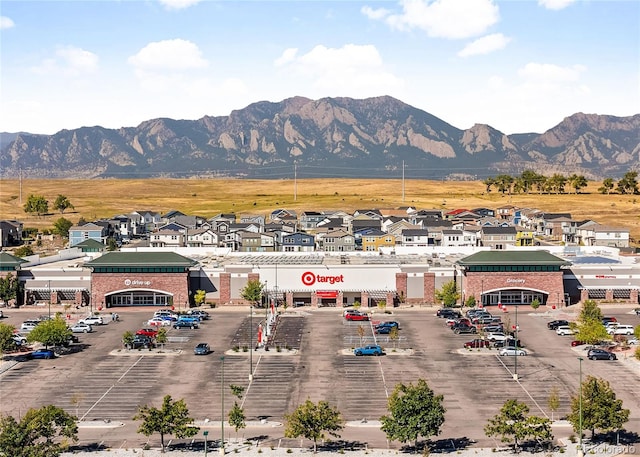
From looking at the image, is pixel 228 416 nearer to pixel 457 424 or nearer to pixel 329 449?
pixel 329 449

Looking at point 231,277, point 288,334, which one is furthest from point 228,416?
point 231,277

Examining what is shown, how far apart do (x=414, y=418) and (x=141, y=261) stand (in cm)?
6357

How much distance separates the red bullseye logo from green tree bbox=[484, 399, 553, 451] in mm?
54855

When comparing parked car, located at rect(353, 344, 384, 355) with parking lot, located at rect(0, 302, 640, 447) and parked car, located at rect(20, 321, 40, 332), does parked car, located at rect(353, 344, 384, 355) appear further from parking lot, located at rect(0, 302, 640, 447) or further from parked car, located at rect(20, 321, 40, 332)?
parked car, located at rect(20, 321, 40, 332)

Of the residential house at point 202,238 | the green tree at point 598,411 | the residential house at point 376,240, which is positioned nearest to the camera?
the green tree at point 598,411

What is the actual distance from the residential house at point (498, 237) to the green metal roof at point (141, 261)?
79983mm

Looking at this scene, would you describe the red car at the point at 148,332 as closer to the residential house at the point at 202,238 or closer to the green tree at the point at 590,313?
the green tree at the point at 590,313

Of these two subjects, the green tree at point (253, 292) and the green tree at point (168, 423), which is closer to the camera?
the green tree at point (168, 423)

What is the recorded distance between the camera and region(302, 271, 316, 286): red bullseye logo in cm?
10756

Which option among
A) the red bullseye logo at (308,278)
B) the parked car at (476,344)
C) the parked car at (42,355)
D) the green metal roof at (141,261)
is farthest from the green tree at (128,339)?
the parked car at (476,344)

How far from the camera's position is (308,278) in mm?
107625

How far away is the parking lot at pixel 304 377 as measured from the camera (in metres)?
60.2

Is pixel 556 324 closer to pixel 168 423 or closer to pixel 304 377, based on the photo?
pixel 304 377

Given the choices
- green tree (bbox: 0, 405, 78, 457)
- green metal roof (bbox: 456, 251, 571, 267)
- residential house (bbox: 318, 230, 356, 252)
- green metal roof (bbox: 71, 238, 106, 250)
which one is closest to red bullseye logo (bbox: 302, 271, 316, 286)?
green metal roof (bbox: 456, 251, 571, 267)
